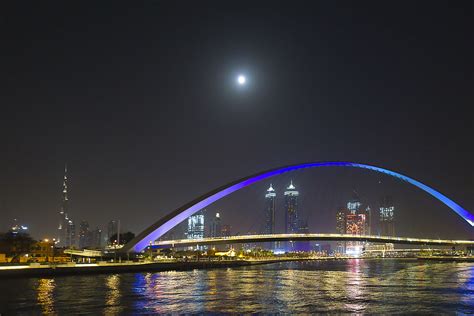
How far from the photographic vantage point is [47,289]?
31297mm

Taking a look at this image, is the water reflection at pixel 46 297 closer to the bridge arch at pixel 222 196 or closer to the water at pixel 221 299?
the water at pixel 221 299

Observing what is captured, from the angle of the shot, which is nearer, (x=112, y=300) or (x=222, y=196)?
(x=112, y=300)

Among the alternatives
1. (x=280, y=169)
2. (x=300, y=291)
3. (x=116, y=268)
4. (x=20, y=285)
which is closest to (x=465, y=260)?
(x=280, y=169)

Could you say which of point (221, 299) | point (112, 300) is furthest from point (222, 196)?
point (112, 300)

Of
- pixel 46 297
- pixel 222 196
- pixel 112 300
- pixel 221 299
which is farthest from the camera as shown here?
pixel 222 196

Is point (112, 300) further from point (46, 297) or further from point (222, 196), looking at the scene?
point (222, 196)

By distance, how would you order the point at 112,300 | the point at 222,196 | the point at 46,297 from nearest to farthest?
the point at 112,300 < the point at 46,297 < the point at 222,196

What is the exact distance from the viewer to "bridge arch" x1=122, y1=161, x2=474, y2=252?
61.6m

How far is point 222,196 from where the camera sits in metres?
63.7

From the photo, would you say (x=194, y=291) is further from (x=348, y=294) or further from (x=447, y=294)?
(x=447, y=294)

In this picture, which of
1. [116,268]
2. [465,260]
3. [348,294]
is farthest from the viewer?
[465,260]

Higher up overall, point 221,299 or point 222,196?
point 222,196

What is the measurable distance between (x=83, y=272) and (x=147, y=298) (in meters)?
23.5

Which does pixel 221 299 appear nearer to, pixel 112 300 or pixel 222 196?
pixel 112 300
